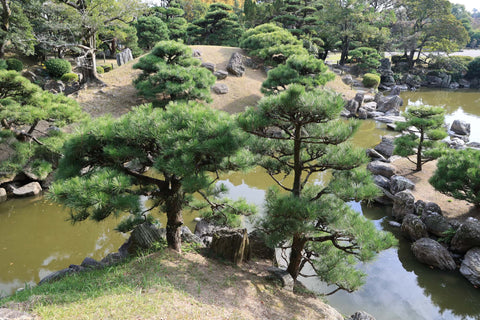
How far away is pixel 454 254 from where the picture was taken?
6.05 metres

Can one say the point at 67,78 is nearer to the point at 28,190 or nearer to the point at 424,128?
the point at 28,190

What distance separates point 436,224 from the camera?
6.45m

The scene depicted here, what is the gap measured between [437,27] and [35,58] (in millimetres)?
30999

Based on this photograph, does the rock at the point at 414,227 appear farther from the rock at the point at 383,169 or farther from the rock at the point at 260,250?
the rock at the point at 260,250

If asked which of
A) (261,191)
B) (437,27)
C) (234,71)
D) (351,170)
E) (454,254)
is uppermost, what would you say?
(437,27)

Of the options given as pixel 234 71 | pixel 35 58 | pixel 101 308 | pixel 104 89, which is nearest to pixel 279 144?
pixel 101 308

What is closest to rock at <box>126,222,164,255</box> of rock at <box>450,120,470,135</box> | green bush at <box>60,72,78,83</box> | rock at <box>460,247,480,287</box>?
rock at <box>460,247,480,287</box>

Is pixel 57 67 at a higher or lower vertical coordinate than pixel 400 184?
higher

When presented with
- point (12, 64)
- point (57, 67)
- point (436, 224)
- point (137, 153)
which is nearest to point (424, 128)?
point (436, 224)

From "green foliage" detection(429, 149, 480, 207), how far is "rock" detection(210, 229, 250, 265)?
4.91 metres

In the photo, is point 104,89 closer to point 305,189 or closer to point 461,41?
point 305,189

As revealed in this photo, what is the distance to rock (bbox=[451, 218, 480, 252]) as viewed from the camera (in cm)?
569

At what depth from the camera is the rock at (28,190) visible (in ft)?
26.1

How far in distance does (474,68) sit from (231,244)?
103 ft
